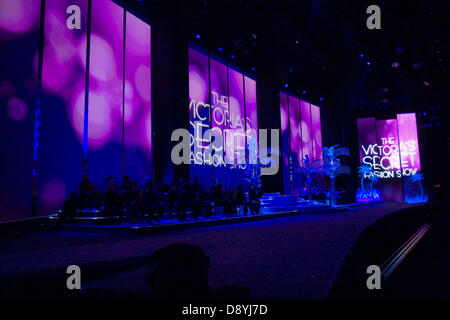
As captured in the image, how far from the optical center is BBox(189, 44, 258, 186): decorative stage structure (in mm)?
11914

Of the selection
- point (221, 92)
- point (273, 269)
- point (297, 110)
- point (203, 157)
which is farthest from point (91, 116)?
point (297, 110)

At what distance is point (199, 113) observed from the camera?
12086 millimetres

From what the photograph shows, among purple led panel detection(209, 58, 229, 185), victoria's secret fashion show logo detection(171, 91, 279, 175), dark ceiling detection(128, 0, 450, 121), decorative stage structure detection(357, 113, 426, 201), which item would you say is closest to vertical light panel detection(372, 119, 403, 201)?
decorative stage structure detection(357, 113, 426, 201)

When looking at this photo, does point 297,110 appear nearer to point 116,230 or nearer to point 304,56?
point 304,56

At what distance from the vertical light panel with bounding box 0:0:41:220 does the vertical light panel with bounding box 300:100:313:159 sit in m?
15.8

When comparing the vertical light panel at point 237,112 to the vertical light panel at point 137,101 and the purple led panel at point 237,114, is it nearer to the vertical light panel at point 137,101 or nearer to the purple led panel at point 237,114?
the purple led panel at point 237,114

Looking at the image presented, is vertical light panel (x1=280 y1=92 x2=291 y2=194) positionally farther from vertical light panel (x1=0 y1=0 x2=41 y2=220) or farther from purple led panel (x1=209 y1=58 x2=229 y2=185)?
vertical light panel (x1=0 y1=0 x2=41 y2=220)

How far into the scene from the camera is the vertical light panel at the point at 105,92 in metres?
8.55

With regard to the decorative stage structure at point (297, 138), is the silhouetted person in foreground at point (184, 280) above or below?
below

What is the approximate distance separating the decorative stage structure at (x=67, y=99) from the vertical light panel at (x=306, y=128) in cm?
→ 1249

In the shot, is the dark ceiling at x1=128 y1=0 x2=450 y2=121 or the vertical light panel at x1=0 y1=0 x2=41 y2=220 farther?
the dark ceiling at x1=128 y1=0 x2=450 y2=121

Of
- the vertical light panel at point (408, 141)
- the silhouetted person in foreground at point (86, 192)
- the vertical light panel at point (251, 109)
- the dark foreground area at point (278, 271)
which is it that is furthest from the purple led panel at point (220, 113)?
the vertical light panel at point (408, 141)

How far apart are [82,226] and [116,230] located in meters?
1.10
